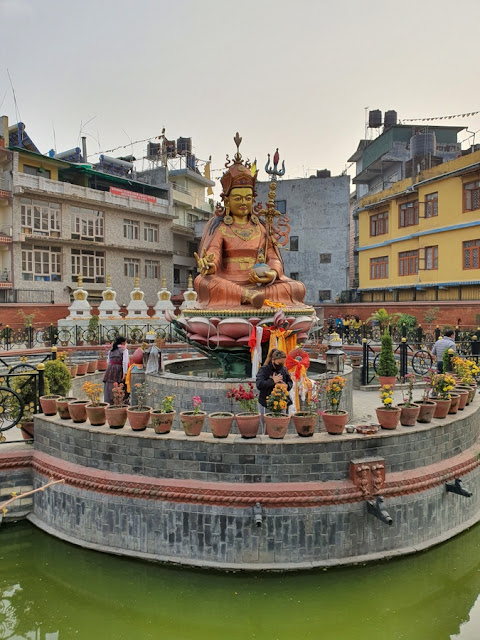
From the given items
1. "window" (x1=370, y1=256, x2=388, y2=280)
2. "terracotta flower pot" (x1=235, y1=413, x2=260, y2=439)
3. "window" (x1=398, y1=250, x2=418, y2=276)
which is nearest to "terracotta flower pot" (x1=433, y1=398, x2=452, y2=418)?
"terracotta flower pot" (x1=235, y1=413, x2=260, y2=439)

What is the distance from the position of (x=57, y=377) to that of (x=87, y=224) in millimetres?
27023

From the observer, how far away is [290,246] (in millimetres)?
39656

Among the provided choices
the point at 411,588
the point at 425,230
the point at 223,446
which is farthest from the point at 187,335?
the point at 425,230

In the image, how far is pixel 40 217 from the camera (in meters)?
31.2

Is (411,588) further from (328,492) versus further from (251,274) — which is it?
(251,274)

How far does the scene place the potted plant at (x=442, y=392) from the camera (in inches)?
301

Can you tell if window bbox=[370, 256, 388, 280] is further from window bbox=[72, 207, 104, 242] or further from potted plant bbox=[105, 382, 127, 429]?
potted plant bbox=[105, 382, 127, 429]

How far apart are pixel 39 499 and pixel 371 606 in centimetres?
512

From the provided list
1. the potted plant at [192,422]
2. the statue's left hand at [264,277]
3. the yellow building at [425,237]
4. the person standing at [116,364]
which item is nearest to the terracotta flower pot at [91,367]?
the person standing at [116,364]

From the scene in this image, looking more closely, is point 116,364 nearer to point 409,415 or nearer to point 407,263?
point 409,415

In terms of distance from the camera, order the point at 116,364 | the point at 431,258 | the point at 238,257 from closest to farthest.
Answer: the point at 116,364 < the point at 238,257 < the point at 431,258

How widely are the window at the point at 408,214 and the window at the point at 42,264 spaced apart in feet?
74.4

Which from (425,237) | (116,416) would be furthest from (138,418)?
(425,237)

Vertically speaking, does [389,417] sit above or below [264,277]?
below
